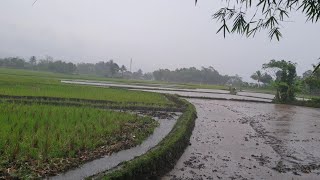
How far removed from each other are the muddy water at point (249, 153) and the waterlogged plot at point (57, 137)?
5.58ft

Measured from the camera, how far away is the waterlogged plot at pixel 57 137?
5941mm

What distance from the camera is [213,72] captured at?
91375mm

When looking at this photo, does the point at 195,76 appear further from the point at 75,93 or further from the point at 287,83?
the point at 75,93

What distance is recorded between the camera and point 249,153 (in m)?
9.23

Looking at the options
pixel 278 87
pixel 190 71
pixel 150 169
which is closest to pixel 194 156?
pixel 150 169

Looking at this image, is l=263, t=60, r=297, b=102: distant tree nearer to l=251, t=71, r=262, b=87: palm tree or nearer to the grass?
the grass

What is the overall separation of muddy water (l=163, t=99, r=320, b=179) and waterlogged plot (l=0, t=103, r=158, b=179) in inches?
67.0

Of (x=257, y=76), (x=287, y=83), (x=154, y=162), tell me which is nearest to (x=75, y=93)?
(x=154, y=162)

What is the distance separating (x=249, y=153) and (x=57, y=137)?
497 centimetres

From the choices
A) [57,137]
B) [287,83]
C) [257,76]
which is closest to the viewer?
[57,137]

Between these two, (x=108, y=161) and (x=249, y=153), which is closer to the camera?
(x=108, y=161)

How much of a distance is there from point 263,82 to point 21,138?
64.6 metres

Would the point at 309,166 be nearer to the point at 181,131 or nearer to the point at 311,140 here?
the point at 181,131

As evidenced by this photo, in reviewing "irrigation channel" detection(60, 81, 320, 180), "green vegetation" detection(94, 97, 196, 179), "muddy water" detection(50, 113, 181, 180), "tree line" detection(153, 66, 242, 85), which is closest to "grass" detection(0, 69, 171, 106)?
"irrigation channel" detection(60, 81, 320, 180)
